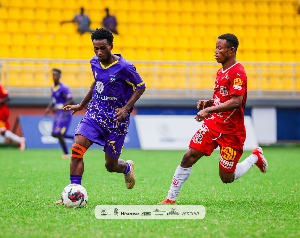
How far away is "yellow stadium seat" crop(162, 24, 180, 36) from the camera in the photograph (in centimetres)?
2072

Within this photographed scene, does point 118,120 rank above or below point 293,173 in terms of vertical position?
above

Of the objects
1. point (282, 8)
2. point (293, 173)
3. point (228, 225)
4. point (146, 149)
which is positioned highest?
point (282, 8)

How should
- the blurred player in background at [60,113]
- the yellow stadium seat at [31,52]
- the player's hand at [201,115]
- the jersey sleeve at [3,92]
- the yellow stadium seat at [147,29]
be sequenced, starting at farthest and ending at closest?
1. the yellow stadium seat at [147,29]
2. the yellow stadium seat at [31,52]
3. the jersey sleeve at [3,92]
4. the blurred player in background at [60,113]
5. the player's hand at [201,115]

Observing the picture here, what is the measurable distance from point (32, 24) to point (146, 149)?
7.20 meters

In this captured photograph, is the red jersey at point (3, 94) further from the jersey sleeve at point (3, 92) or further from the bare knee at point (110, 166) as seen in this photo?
the bare knee at point (110, 166)

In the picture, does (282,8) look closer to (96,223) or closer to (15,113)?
(15,113)

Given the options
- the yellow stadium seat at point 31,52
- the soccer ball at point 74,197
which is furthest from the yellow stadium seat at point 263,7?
the soccer ball at point 74,197

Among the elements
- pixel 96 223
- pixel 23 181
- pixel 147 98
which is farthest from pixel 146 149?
pixel 96 223

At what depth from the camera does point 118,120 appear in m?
6.23

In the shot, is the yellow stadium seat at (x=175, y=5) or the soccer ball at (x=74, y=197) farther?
the yellow stadium seat at (x=175, y=5)

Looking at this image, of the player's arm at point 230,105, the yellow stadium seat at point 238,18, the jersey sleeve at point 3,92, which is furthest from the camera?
the yellow stadium seat at point 238,18

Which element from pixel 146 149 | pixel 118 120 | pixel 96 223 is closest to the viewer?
pixel 96 223

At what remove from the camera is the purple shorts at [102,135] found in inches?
243

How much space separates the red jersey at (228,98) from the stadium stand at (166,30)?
12.0 meters
